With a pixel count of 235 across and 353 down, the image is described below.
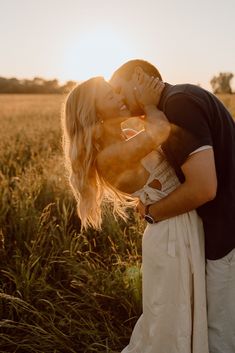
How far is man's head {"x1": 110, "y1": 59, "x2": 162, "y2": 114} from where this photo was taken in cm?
246

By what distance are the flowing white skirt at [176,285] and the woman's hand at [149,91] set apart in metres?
0.57

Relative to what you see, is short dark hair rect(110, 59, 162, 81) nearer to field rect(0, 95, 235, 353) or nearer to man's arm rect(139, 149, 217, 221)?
man's arm rect(139, 149, 217, 221)

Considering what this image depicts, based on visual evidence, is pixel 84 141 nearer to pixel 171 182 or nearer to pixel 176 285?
pixel 171 182

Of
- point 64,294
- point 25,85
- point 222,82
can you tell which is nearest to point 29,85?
point 25,85

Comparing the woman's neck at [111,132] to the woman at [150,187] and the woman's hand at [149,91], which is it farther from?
the woman's hand at [149,91]

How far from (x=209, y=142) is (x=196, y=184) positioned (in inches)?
7.4

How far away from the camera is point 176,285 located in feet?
8.34

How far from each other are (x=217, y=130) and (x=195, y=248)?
59 centimetres

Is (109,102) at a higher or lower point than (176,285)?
higher

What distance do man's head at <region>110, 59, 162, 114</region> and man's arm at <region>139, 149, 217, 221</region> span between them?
50 cm

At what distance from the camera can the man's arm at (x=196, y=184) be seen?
2152 millimetres

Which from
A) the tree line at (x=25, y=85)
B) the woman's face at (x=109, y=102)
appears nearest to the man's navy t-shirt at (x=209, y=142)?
the woman's face at (x=109, y=102)

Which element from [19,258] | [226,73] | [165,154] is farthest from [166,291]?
[226,73]

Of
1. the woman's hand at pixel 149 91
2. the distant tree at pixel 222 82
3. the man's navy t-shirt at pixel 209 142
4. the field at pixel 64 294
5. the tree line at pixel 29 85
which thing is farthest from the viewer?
the tree line at pixel 29 85
